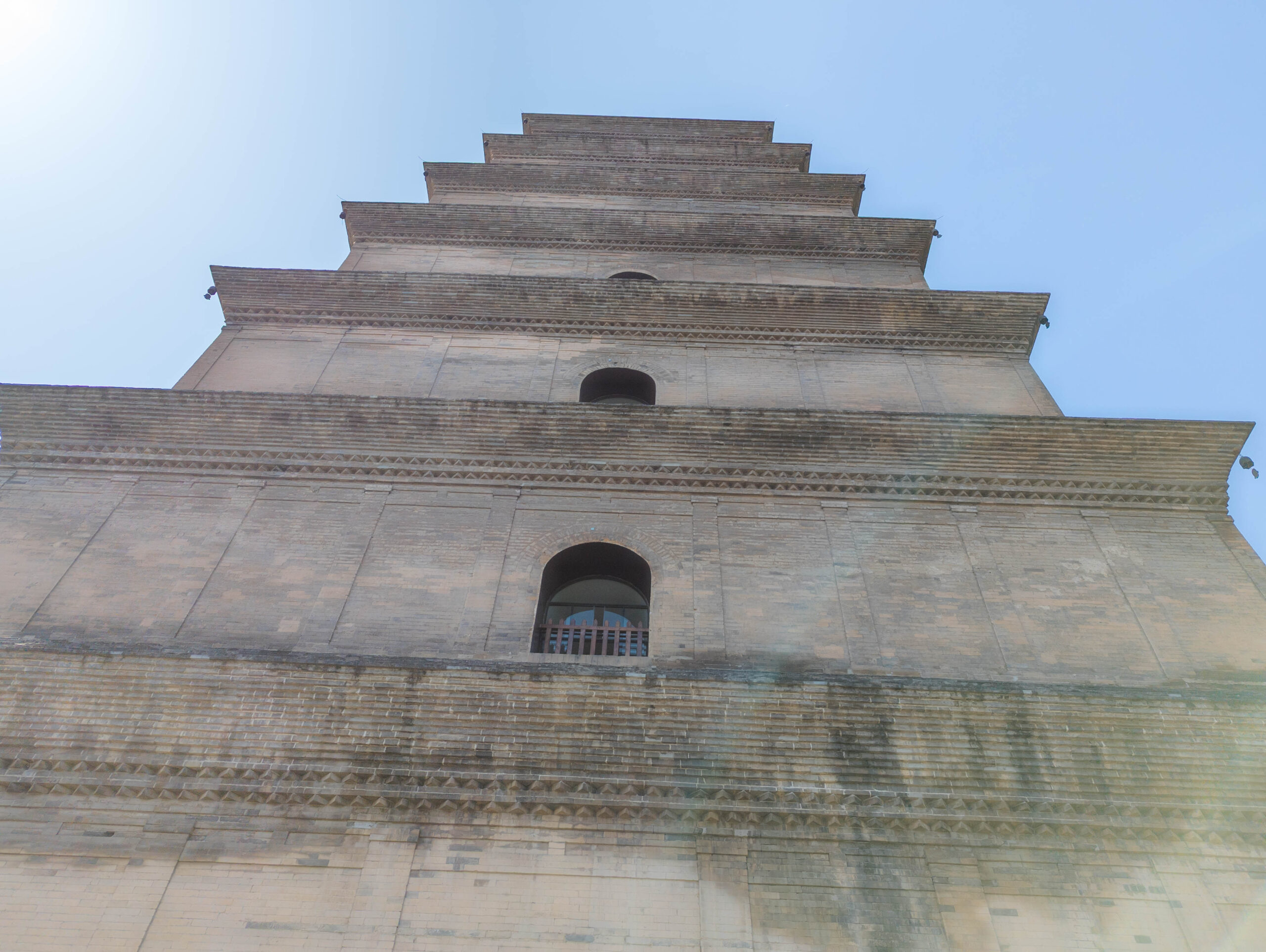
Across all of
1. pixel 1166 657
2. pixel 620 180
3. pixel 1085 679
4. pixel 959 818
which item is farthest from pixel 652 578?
pixel 620 180

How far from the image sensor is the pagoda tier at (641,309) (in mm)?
10531

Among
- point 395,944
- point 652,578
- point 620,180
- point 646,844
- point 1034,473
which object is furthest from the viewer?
point 620,180

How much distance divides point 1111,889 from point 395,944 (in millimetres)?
4214

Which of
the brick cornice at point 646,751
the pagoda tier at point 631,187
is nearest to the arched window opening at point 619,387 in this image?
the brick cornice at point 646,751

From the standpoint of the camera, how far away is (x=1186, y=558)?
25.2 ft

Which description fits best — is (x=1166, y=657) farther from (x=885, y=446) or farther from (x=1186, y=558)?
(x=885, y=446)

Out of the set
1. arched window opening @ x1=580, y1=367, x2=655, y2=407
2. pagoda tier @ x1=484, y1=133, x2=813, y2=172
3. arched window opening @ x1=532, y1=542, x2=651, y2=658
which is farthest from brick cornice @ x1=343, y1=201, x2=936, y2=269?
arched window opening @ x1=532, y1=542, x2=651, y2=658

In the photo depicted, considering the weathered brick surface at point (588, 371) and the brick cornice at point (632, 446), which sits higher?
the weathered brick surface at point (588, 371)

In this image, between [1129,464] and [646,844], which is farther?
[1129,464]

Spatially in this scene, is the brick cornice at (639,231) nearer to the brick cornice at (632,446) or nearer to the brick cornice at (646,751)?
the brick cornice at (632,446)

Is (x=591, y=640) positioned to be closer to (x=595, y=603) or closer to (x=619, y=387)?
(x=595, y=603)

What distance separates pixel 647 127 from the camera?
18.0 metres

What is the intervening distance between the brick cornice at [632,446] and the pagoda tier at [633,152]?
31.0 ft

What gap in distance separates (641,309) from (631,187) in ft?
16.5
